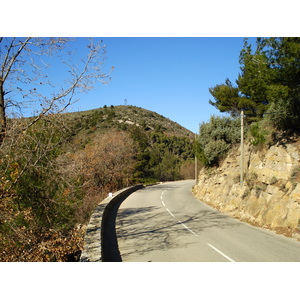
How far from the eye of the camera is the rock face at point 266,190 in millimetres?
11500

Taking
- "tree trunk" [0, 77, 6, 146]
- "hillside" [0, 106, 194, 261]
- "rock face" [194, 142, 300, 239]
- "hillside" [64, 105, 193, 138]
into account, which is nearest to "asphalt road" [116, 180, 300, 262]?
"rock face" [194, 142, 300, 239]

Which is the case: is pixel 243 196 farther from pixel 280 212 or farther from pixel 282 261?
pixel 282 261

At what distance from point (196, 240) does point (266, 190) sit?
570cm

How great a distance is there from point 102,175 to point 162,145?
42016 mm

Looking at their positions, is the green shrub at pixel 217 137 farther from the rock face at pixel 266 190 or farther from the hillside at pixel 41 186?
the hillside at pixel 41 186

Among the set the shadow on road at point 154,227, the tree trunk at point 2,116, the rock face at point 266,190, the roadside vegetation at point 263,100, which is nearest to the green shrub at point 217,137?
the roadside vegetation at point 263,100

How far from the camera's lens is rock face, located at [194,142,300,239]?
453 inches

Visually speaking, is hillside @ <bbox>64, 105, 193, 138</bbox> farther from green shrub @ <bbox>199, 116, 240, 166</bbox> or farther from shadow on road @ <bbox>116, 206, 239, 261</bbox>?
shadow on road @ <bbox>116, 206, 239, 261</bbox>

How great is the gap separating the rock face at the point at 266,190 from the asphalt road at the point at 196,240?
79 centimetres

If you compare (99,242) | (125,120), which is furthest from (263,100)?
(125,120)

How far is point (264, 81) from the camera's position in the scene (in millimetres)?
13703

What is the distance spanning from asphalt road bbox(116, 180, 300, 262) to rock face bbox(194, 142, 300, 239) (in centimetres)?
79

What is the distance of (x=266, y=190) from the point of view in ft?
45.0
